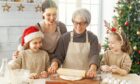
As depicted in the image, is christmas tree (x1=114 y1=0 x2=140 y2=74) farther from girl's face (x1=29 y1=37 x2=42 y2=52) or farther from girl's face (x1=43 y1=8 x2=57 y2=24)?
girl's face (x1=29 y1=37 x2=42 y2=52)

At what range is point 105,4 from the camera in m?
5.48

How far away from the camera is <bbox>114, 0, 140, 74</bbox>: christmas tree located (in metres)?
4.03

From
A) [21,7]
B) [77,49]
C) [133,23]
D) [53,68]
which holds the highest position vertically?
[21,7]

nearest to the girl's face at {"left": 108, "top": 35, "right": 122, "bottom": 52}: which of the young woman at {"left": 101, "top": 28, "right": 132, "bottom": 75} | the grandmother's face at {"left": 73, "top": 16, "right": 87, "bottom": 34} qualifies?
the young woman at {"left": 101, "top": 28, "right": 132, "bottom": 75}

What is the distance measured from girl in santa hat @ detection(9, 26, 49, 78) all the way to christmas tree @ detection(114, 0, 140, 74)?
→ 2258 millimetres

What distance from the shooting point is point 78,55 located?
2074mm

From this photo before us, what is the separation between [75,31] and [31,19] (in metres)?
2.56

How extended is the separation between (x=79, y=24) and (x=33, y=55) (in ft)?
1.53

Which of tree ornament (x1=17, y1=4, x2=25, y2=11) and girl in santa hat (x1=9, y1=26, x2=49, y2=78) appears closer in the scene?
girl in santa hat (x1=9, y1=26, x2=49, y2=78)

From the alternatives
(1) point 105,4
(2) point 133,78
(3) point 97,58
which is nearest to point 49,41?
(3) point 97,58

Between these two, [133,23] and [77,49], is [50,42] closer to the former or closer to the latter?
[77,49]

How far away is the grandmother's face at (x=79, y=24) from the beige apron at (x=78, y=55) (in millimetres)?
116

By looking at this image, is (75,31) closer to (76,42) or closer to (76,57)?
(76,42)

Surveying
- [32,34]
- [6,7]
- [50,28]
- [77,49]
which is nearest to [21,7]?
[6,7]
